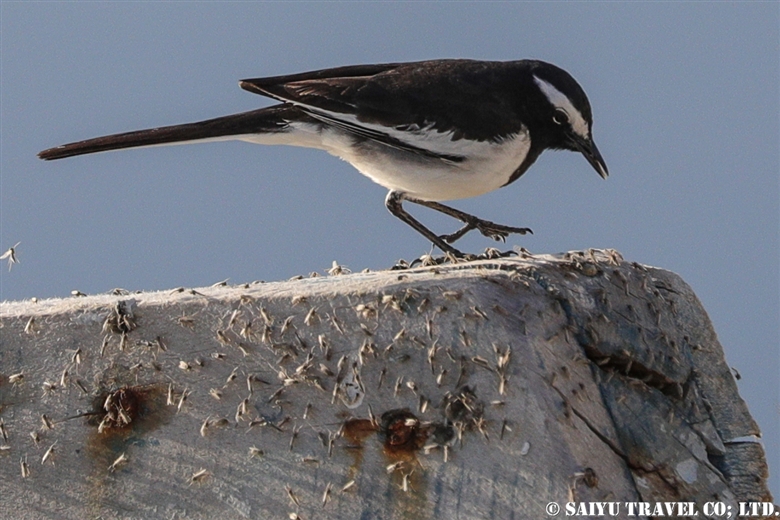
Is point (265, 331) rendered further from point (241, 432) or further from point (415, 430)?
point (415, 430)

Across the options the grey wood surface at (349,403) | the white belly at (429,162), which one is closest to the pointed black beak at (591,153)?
the white belly at (429,162)

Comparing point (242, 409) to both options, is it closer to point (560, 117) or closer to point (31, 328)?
point (31, 328)

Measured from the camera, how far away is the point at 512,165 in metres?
6.65

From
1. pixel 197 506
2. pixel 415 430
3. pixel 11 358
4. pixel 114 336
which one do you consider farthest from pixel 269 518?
pixel 11 358

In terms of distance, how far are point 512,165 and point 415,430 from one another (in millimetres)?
3134

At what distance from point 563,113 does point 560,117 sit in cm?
3

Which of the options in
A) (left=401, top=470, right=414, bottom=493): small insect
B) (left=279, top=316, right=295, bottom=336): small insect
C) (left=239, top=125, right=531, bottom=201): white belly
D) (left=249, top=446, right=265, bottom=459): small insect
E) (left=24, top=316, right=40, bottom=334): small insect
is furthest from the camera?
(left=239, top=125, right=531, bottom=201): white belly

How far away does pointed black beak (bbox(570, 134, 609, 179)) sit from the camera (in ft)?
23.4

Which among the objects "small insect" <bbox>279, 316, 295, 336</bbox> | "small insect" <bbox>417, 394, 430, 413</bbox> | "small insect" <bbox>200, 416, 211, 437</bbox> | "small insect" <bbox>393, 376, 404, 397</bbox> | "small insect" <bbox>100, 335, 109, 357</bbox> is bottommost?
"small insect" <bbox>200, 416, 211, 437</bbox>

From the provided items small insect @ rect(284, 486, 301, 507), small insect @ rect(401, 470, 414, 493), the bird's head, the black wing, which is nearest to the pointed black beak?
the bird's head

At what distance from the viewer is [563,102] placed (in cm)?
694

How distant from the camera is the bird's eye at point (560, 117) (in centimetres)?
Answer: 693

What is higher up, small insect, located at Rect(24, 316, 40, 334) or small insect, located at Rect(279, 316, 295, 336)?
small insect, located at Rect(279, 316, 295, 336)

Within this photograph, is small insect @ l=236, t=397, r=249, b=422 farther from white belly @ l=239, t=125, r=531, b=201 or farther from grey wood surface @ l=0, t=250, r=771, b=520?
white belly @ l=239, t=125, r=531, b=201
